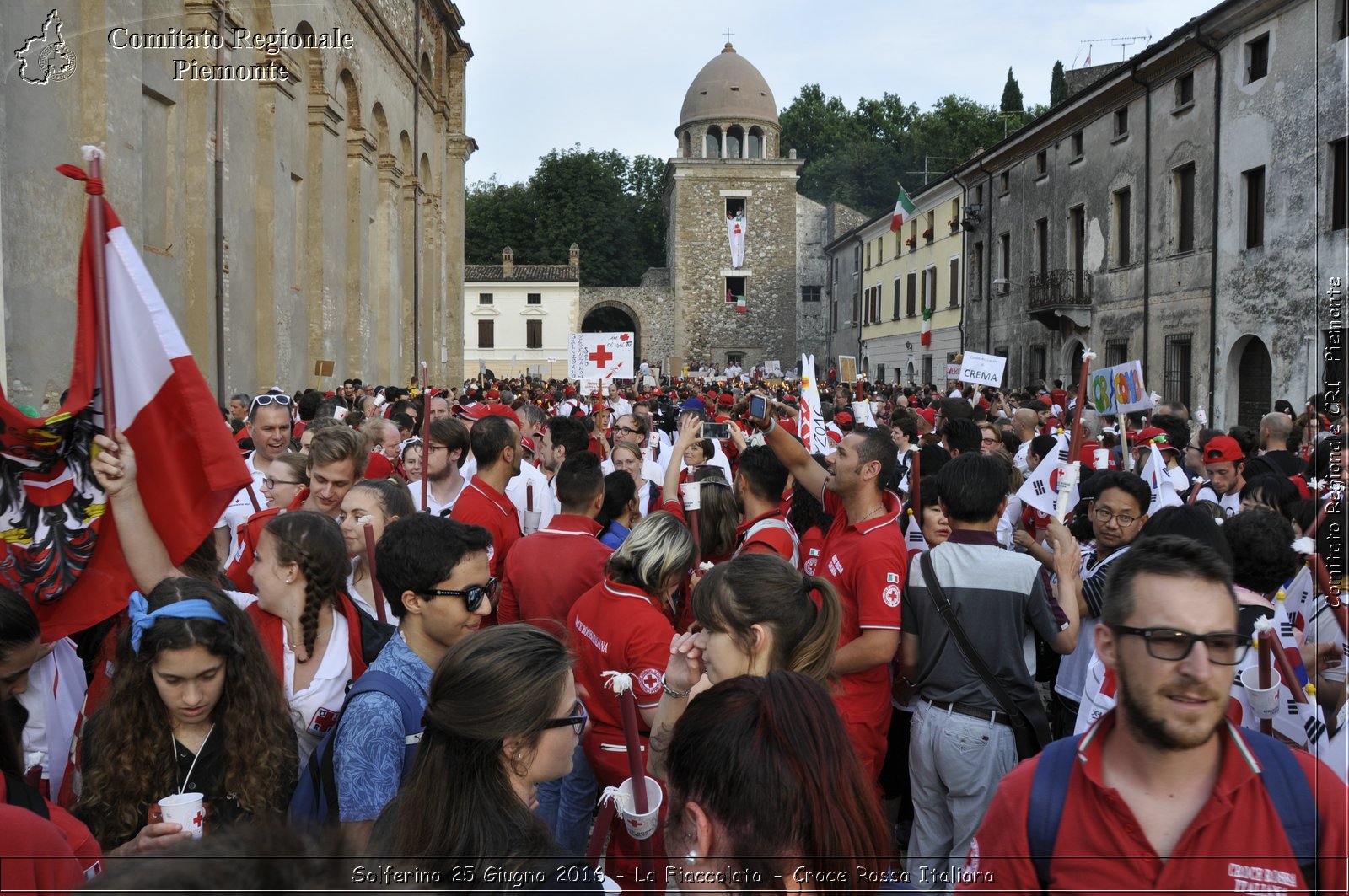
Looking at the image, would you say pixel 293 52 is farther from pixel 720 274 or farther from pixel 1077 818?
pixel 720 274

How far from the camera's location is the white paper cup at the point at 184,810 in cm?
250

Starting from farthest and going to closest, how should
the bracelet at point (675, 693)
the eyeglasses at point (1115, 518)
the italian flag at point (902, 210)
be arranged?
the italian flag at point (902, 210) → the eyeglasses at point (1115, 518) → the bracelet at point (675, 693)

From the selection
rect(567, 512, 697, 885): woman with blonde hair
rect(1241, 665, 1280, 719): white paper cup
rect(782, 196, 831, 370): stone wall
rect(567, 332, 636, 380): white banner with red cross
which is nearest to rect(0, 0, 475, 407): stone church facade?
rect(567, 332, 636, 380): white banner with red cross

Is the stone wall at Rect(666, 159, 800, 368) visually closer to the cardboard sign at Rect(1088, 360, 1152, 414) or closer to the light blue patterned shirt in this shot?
the cardboard sign at Rect(1088, 360, 1152, 414)

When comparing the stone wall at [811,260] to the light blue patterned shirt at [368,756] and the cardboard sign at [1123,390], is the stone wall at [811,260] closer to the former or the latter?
the cardboard sign at [1123,390]

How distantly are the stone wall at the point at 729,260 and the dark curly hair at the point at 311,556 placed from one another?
2269 inches

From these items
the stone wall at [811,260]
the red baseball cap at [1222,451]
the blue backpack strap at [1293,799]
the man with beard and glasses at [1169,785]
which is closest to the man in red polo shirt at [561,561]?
the man with beard and glasses at [1169,785]

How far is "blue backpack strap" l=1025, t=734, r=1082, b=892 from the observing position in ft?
6.68

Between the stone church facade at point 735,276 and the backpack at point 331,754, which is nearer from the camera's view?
the backpack at point 331,754

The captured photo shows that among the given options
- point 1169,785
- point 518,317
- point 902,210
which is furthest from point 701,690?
point 518,317

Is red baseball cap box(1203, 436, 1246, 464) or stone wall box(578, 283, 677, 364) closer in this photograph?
red baseball cap box(1203, 436, 1246, 464)

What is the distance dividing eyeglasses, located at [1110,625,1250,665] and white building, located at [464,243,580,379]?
58911mm

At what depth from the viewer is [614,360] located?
589 inches

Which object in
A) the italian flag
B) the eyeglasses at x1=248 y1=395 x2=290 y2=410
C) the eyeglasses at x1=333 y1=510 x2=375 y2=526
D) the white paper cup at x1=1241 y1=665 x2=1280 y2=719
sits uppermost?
the italian flag
